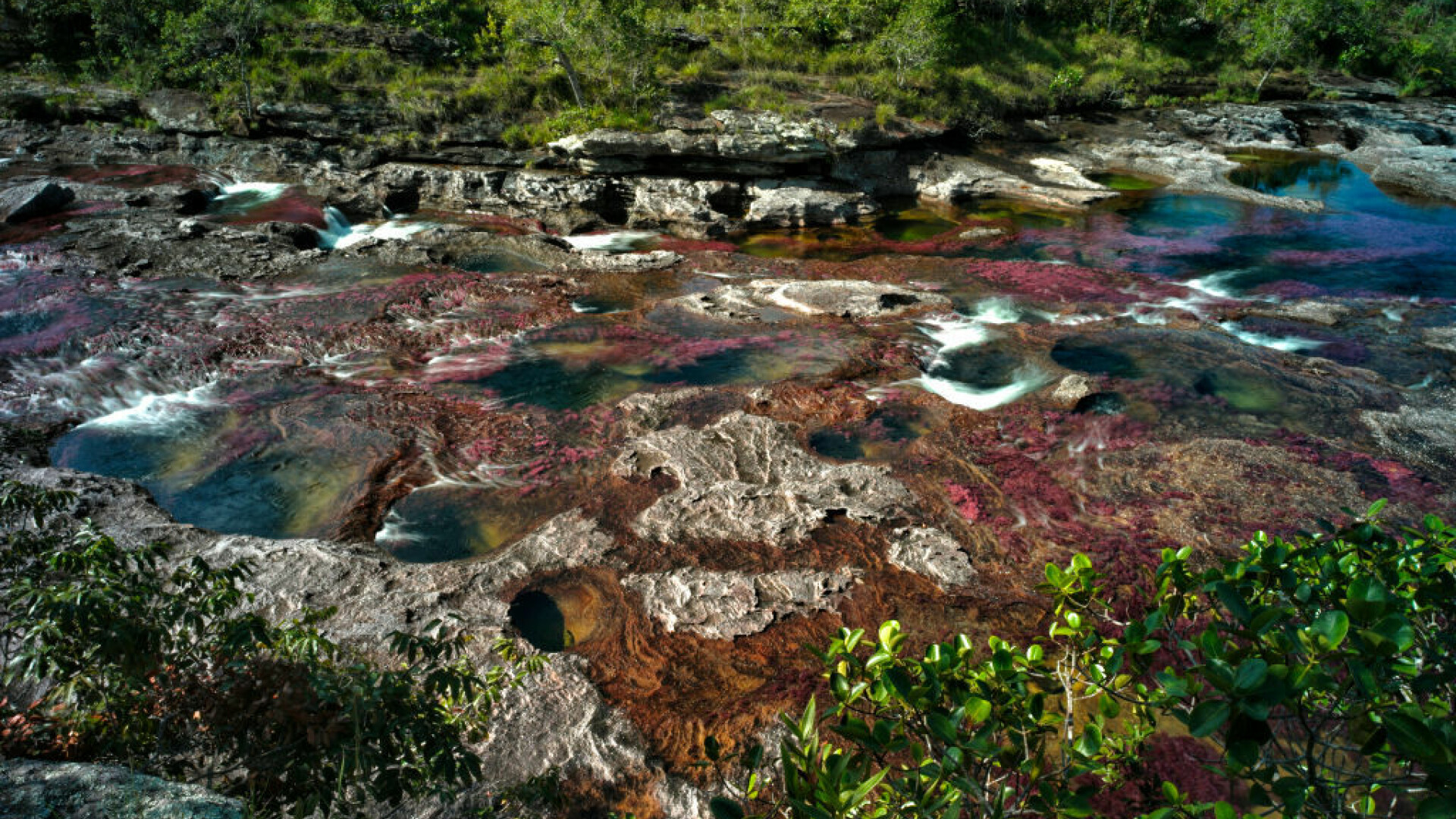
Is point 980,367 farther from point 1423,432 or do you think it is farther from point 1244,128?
point 1244,128

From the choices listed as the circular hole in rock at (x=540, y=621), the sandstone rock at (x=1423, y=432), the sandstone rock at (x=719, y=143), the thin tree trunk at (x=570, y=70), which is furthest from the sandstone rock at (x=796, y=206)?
the circular hole in rock at (x=540, y=621)

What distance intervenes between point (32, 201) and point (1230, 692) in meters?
26.2

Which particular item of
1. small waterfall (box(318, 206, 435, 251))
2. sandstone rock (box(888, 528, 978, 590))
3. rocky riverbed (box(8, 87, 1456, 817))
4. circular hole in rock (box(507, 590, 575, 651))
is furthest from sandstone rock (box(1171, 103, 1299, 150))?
circular hole in rock (box(507, 590, 575, 651))

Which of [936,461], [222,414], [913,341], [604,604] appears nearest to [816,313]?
[913,341]

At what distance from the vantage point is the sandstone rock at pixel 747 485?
8.10 meters

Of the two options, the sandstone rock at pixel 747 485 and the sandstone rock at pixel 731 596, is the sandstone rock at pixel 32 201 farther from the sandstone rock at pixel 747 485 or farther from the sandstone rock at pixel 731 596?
the sandstone rock at pixel 731 596

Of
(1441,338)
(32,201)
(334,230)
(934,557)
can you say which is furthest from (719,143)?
(32,201)

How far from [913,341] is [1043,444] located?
408 cm

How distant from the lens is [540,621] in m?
6.88

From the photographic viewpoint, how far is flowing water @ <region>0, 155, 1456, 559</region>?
30.5 feet

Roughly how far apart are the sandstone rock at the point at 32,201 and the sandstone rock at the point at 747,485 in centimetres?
1964

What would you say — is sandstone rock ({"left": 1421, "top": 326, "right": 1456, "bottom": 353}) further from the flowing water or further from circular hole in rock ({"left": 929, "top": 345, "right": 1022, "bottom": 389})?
circular hole in rock ({"left": 929, "top": 345, "right": 1022, "bottom": 389})

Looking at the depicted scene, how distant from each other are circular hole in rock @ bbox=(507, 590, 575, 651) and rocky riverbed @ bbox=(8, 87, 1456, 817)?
3 centimetres

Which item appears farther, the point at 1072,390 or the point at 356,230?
the point at 356,230
